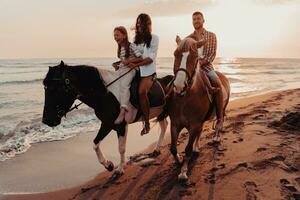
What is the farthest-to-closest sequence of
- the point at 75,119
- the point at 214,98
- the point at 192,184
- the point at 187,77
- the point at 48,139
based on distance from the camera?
the point at 75,119, the point at 48,139, the point at 214,98, the point at 192,184, the point at 187,77

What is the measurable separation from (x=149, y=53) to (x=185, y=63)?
1396 millimetres

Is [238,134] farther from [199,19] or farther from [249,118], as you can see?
[199,19]

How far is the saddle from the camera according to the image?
20.8 ft

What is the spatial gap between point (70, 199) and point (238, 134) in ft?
13.8

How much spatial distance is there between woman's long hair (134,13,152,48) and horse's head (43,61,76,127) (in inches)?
52.0

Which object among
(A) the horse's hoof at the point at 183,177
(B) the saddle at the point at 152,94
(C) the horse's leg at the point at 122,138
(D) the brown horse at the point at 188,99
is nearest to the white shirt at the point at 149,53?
(B) the saddle at the point at 152,94

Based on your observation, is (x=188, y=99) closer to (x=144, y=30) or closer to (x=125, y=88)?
(x=125, y=88)

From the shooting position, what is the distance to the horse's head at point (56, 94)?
5.95 m

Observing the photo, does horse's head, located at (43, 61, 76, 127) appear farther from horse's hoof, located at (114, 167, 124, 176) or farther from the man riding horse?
the man riding horse

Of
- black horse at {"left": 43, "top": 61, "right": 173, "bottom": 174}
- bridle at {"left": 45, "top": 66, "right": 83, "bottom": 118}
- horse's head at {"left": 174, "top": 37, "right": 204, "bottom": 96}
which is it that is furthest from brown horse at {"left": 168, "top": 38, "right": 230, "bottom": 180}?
bridle at {"left": 45, "top": 66, "right": 83, "bottom": 118}

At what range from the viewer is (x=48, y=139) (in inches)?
388

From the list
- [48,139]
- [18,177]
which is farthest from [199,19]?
[48,139]

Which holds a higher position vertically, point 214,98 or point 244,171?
point 214,98

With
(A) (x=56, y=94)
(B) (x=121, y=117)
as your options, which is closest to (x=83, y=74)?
(A) (x=56, y=94)
